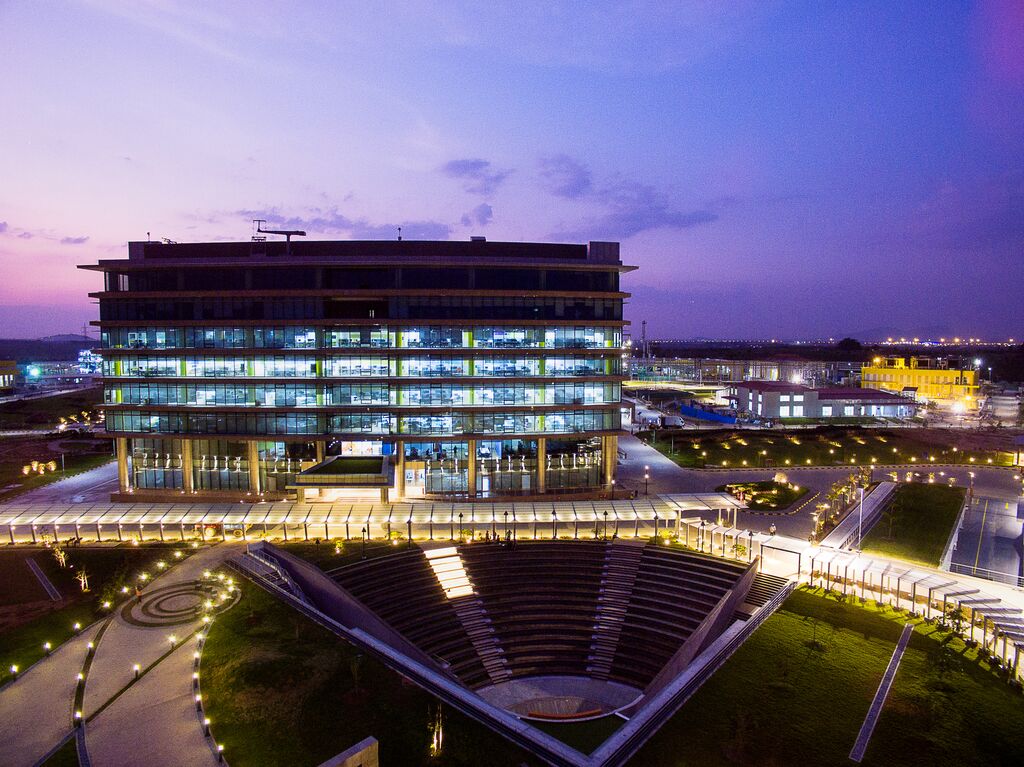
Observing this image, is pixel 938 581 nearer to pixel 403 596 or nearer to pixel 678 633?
pixel 678 633

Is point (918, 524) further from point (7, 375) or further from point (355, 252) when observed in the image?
point (7, 375)

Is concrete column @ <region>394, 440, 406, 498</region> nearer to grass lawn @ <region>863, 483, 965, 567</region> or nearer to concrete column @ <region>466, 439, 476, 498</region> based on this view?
concrete column @ <region>466, 439, 476, 498</region>

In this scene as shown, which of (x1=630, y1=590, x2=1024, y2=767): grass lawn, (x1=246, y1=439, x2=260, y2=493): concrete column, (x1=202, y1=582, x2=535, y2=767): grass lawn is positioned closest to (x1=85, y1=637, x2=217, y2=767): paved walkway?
(x1=202, y1=582, x2=535, y2=767): grass lawn

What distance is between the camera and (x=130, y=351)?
197 ft

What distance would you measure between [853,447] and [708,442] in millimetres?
20094

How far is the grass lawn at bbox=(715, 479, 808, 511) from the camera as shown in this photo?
5691cm

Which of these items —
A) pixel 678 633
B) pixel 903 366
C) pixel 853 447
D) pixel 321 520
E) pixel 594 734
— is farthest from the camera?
pixel 903 366

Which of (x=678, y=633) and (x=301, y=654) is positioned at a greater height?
(x=301, y=654)

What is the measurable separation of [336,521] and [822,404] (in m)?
96.2

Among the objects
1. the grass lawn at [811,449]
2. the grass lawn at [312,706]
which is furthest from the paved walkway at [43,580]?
the grass lawn at [811,449]

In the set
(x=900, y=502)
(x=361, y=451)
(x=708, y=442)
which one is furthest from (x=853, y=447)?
(x=361, y=451)

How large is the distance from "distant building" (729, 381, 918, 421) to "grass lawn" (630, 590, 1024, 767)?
8073 cm

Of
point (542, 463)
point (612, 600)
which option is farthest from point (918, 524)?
point (542, 463)

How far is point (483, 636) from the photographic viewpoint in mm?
37844
